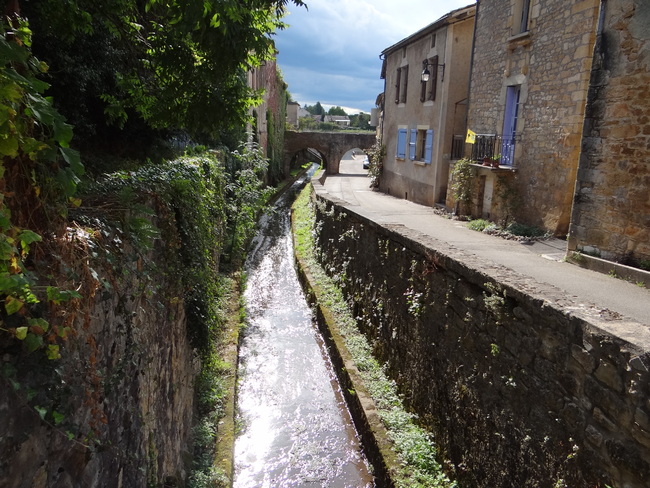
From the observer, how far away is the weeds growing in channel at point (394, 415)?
554 cm

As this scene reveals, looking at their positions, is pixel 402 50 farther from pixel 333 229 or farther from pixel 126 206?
pixel 126 206

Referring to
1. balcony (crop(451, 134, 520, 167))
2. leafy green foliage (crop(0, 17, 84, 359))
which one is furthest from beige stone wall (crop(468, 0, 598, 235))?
leafy green foliage (crop(0, 17, 84, 359))

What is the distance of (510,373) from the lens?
454 cm

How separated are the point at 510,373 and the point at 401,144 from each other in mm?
15379

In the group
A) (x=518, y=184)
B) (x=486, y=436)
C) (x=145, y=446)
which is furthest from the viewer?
(x=518, y=184)

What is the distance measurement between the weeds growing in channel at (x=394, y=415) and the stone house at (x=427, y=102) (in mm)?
6436

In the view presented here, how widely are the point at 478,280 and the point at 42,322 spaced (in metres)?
4.16

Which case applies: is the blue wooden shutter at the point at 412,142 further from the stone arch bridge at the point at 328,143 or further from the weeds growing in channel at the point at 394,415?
the stone arch bridge at the point at 328,143

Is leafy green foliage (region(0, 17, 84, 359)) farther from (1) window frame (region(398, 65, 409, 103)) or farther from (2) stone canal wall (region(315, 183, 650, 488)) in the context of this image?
(1) window frame (region(398, 65, 409, 103))

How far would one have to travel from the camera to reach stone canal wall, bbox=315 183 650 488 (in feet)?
10.9

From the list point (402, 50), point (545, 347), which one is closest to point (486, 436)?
point (545, 347)

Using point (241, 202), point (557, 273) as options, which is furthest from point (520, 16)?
point (241, 202)

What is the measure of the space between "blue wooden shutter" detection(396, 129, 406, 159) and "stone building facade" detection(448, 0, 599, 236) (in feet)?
18.6

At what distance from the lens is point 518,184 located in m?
10.9
